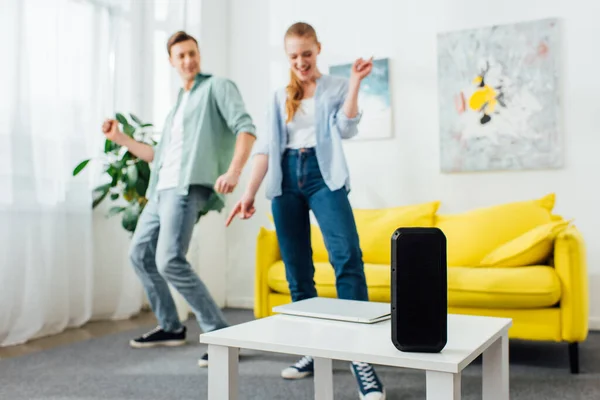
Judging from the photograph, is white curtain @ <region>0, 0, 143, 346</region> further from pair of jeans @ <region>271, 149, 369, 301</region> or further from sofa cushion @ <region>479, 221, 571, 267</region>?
sofa cushion @ <region>479, 221, 571, 267</region>

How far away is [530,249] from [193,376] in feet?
4.53

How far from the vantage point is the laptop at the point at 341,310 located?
1.12 metres

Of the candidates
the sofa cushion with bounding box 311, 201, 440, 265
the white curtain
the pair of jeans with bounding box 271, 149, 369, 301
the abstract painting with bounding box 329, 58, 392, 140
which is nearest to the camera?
the pair of jeans with bounding box 271, 149, 369, 301

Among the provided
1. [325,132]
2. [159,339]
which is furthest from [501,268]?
[159,339]

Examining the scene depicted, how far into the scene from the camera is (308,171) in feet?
6.24

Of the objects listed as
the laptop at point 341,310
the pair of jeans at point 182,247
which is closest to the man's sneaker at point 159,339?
the pair of jeans at point 182,247

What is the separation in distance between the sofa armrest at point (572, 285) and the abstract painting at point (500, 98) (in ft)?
3.34

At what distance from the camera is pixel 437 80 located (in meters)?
3.30

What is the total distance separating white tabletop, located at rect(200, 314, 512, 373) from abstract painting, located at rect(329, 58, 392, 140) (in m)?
2.32

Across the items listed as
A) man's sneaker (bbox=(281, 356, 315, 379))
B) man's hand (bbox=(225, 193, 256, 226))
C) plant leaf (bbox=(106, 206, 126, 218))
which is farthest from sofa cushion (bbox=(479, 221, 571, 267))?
plant leaf (bbox=(106, 206, 126, 218))

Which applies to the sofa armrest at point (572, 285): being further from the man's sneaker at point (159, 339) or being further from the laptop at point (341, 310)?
the man's sneaker at point (159, 339)

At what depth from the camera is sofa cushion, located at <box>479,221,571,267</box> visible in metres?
2.21

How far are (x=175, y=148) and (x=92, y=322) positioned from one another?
1.37 m

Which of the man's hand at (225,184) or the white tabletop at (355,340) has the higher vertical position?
the man's hand at (225,184)
